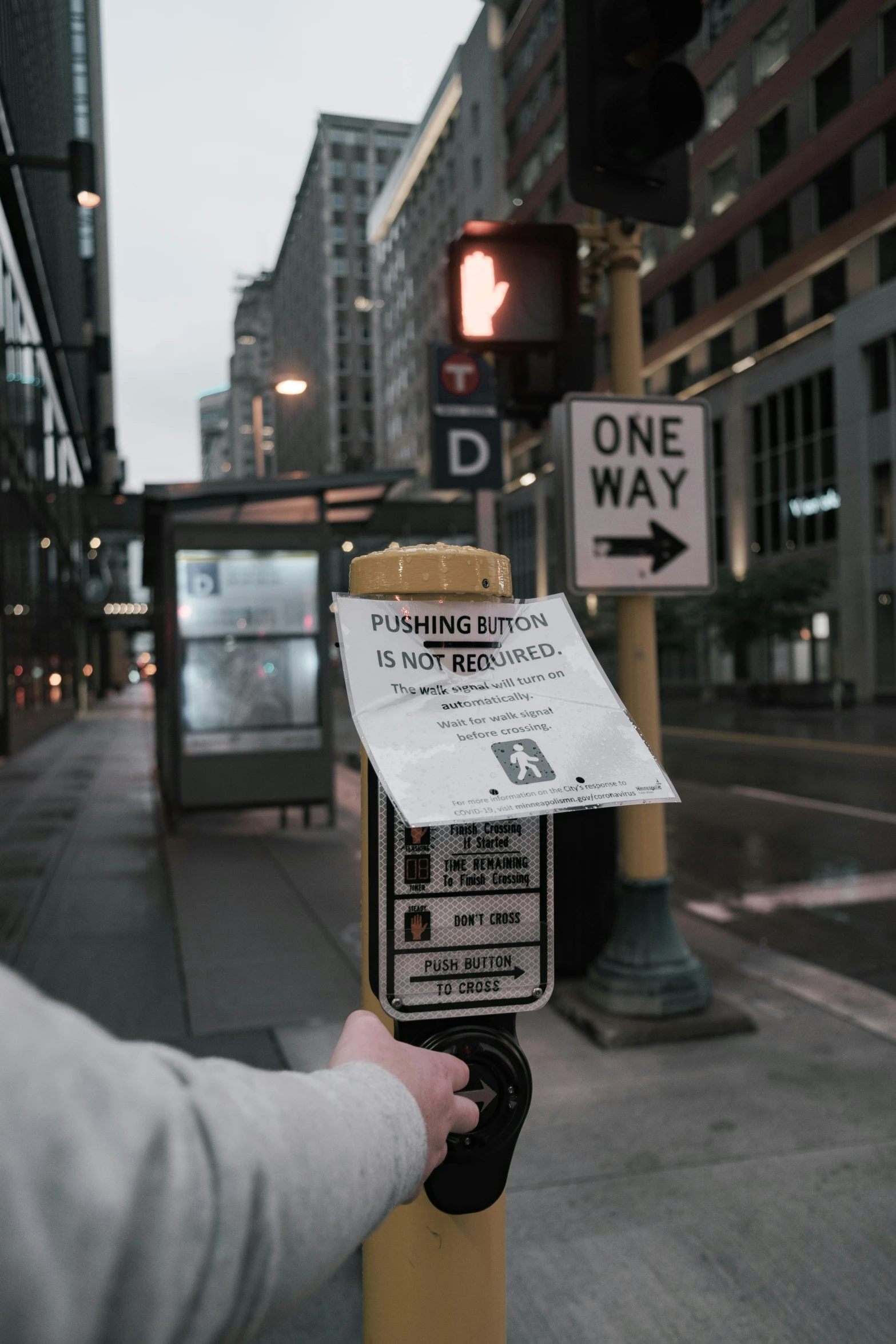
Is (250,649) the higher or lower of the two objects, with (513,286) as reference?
lower

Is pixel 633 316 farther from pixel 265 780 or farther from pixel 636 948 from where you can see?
pixel 265 780

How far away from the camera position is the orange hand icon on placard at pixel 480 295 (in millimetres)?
4223

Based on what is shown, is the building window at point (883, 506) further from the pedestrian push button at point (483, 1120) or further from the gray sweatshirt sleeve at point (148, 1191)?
the gray sweatshirt sleeve at point (148, 1191)

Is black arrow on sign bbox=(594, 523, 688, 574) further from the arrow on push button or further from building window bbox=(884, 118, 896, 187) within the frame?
building window bbox=(884, 118, 896, 187)

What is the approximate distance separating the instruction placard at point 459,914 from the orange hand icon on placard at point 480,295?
114 inches

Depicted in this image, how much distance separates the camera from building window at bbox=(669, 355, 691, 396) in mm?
45000

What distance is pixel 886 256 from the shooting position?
3316cm

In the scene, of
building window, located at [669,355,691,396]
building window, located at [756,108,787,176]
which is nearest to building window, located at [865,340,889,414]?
building window, located at [756,108,787,176]

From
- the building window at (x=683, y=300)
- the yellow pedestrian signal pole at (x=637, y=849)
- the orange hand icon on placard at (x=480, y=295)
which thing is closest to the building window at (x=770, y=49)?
the building window at (x=683, y=300)

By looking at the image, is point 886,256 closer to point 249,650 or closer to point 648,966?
point 249,650

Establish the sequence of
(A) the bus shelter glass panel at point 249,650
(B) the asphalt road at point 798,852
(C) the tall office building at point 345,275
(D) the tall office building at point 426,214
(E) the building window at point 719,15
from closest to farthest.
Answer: (B) the asphalt road at point 798,852 → (A) the bus shelter glass panel at point 249,650 → (E) the building window at point 719,15 → (D) the tall office building at point 426,214 → (C) the tall office building at point 345,275

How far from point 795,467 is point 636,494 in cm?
3702

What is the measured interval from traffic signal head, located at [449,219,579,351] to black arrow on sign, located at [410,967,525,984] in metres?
3.05

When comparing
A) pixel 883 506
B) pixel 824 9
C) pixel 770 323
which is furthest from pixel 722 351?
pixel 824 9
